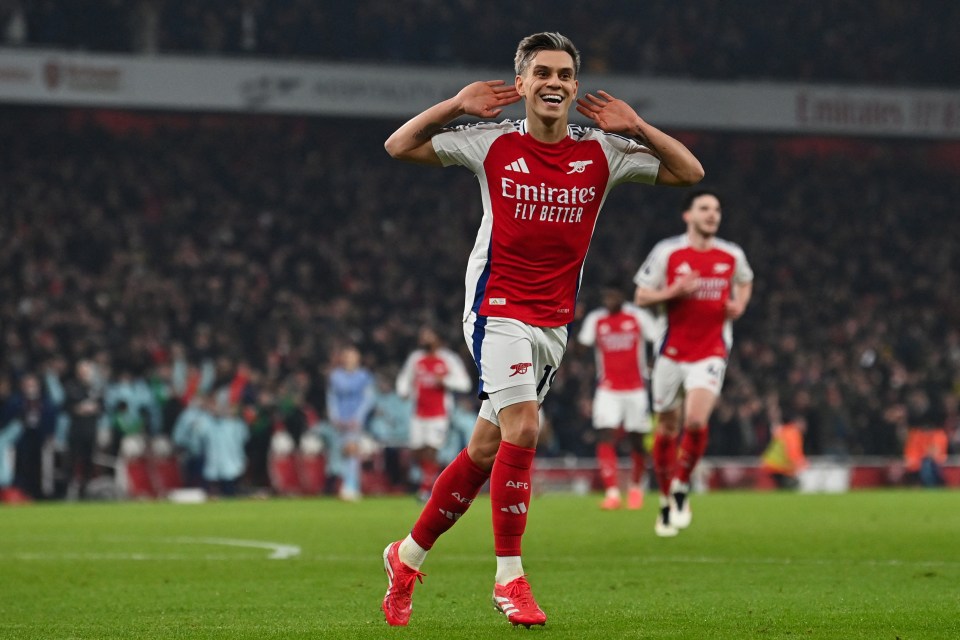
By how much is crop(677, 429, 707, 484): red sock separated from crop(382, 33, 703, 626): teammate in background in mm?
5102

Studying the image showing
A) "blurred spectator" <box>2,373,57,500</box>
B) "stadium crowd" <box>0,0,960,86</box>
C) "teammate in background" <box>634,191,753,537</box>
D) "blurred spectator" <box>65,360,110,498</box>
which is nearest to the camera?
"teammate in background" <box>634,191,753,537</box>

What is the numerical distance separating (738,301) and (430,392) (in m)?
8.11

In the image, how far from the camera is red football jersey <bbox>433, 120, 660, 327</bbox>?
19.6 feet


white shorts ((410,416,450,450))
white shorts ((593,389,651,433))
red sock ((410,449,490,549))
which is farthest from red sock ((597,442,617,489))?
red sock ((410,449,490,549))

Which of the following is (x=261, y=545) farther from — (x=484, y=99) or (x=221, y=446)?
(x=221, y=446)

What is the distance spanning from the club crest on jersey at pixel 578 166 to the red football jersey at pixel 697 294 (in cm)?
518

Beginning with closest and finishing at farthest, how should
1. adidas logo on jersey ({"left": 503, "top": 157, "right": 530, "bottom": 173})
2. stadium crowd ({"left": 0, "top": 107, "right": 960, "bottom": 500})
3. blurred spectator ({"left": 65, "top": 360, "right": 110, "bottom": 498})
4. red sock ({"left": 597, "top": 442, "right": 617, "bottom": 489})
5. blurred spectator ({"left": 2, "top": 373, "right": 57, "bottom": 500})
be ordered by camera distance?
adidas logo on jersey ({"left": 503, "top": 157, "right": 530, "bottom": 173}), red sock ({"left": 597, "top": 442, "right": 617, "bottom": 489}), blurred spectator ({"left": 2, "top": 373, "right": 57, "bottom": 500}), blurred spectator ({"left": 65, "top": 360, "right": 110, "bottom": 498}), stadium crowd ({"left": 0, "top": 107, "right": 960, "bottom": 500})

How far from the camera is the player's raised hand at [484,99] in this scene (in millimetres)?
5734

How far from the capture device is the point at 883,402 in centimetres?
2750

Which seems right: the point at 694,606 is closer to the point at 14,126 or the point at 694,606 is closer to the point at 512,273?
the point at 512,273

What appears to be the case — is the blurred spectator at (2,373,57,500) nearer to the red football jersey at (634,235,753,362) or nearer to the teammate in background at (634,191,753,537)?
the teammate in background at (634,191,753,537)

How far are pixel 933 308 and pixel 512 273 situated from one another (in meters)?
28.7

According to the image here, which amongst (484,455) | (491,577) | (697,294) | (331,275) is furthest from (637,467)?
(331,275)

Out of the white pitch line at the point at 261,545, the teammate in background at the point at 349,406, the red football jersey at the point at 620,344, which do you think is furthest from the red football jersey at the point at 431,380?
the white pitch line at the point at 261,545
